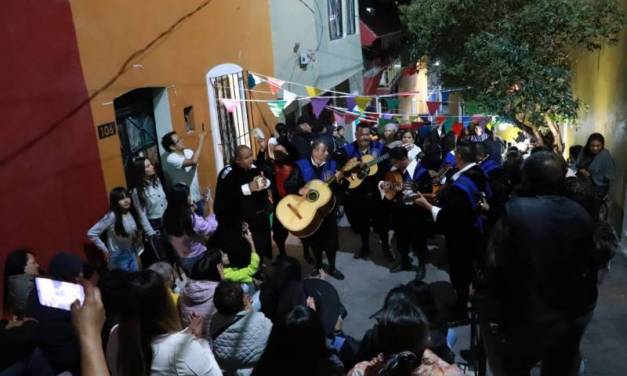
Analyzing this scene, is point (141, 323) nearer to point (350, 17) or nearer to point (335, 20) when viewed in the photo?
point (335, 20)

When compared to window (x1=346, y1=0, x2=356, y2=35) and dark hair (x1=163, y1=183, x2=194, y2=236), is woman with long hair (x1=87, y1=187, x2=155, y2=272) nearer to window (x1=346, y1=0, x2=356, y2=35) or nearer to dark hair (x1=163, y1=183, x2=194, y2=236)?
dark hair (x1=163, y1=183, x2=194, y2=236)

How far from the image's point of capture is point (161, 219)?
6.69m

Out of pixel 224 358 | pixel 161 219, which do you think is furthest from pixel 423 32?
pixel 224 358

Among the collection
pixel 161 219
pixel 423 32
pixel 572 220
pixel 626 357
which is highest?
pixel 423 32

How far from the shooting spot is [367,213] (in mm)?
7430

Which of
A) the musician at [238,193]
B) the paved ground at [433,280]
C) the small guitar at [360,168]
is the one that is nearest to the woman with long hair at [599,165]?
the paved ground at [433,280]

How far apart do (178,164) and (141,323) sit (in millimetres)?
4595

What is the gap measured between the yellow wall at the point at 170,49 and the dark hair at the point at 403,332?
15.5ft

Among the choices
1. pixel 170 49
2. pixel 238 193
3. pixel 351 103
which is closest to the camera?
pixel 238 193

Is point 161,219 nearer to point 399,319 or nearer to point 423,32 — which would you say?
point 399,319

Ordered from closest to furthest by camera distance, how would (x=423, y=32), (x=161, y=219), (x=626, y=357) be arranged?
(x=626, y=357) → (x=161, y=219) → (x=423, y=32)

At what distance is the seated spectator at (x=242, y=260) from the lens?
591 cm

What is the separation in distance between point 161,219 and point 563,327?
4.77 metres

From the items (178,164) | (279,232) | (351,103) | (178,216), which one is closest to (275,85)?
(351,103)
